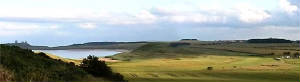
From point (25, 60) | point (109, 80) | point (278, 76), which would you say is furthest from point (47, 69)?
point (278, 76)

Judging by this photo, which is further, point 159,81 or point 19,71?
point 159,81

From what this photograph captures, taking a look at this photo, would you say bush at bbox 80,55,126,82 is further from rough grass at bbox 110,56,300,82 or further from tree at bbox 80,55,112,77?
rough grass at bbox 110,56,300,82

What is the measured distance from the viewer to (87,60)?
Answer: 1810 inches

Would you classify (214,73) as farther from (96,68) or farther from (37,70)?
(37,70)

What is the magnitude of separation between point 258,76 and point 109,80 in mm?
52909

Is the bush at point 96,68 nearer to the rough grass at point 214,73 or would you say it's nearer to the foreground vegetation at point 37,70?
the foreground vegetation at point 37,70

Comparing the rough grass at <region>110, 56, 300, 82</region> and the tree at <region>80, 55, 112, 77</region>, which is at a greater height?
the tree at <region>80, 55, 112, 77</region>

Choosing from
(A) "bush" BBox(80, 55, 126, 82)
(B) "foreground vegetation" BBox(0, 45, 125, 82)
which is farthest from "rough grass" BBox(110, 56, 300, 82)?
(B) "foreground vegetation" BBox(0, 45, 125, 82)

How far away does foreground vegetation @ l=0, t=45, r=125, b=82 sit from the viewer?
30.2 metres

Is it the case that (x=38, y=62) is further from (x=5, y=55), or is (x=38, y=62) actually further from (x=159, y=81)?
(x=159, y=81)

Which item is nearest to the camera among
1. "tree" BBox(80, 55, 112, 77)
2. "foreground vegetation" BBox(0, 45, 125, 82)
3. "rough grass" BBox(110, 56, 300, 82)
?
→ "foreground vegetation" BBox(0, 45, 125, 82)

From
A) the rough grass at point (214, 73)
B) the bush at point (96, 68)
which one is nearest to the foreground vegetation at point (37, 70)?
the bush at point (96, 68)

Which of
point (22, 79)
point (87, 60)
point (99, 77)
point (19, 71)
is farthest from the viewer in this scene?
point (87, 60)

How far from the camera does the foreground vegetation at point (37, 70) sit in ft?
99.0
